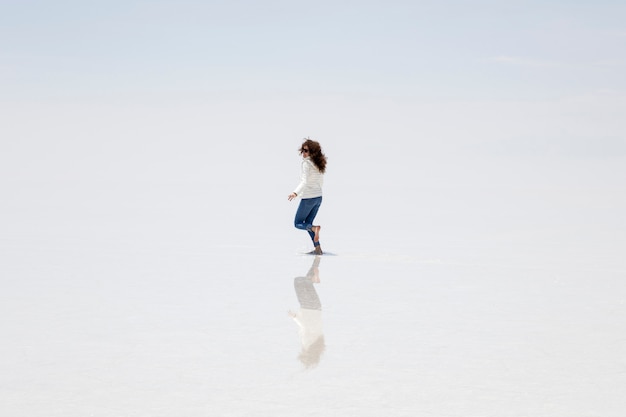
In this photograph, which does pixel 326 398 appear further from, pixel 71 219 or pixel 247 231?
pixel 71 219

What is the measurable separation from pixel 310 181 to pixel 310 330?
25.2ft

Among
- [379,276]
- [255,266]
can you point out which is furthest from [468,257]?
[255,266]

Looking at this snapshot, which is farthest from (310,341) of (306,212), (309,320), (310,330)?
(306,212)

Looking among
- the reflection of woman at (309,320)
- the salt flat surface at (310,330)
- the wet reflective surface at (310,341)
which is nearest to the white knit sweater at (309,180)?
the salt flat surface at (310,330)

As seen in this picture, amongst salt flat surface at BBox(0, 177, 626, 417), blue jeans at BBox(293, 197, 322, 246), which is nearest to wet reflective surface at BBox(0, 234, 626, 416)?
salt flat surface at BBox(0, 177, 626, 417)

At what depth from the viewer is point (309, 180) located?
1552 cm

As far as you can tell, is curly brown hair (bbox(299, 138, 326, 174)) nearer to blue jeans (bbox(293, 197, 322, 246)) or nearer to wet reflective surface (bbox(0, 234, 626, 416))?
blue jeans (bbox(293, 197, 322, 246))

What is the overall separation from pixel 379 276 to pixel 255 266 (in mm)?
2224

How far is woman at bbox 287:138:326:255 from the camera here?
15422 mm

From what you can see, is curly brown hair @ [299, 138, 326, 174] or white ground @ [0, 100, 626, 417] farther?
curly brown hair @ [299, 138, 326, 174]

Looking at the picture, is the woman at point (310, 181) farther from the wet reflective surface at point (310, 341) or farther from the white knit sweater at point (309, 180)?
the wet reflective surface at point (310, 341)

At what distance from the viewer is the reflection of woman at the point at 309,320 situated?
277 inches

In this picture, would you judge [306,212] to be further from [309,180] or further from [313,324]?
[313,324]

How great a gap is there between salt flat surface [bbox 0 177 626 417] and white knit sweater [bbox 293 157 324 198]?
1159 mm
